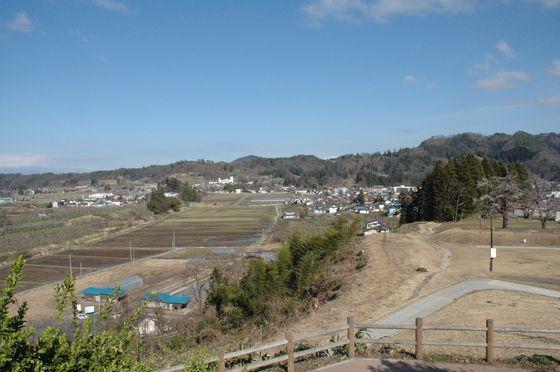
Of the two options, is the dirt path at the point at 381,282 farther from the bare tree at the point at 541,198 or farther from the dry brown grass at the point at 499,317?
the bare tree at the point at 541,198

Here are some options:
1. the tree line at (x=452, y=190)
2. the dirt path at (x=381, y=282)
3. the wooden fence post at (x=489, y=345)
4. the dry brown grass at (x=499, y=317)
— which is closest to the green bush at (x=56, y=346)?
the wooden fence post at (x=489, y=345)

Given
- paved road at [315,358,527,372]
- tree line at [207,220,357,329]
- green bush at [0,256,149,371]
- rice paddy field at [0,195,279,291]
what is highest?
green bush at [0,256,149,371]

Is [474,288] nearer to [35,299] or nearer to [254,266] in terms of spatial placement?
[254,266]

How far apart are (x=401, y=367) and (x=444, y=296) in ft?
25.1

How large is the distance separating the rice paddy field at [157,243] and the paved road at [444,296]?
23.3 meters

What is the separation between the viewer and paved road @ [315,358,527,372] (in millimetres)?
7826

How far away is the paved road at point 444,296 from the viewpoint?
12.3m

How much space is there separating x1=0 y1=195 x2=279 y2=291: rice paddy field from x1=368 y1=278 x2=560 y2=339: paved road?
76.4 feet

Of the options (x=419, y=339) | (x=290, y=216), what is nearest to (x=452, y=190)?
(x=419, y=339)

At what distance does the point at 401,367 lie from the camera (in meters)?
8.00

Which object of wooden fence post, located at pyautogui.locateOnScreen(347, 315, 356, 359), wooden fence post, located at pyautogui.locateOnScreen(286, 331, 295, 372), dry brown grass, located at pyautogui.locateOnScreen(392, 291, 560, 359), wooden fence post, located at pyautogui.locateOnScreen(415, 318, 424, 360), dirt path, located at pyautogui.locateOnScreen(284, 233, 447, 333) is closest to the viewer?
wooden fence post, located at pyautogui.locateOnScreen(286, 331, 295, 372)

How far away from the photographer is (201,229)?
70.1m

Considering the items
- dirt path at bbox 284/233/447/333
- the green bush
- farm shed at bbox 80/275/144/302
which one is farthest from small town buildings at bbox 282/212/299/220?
the green bush

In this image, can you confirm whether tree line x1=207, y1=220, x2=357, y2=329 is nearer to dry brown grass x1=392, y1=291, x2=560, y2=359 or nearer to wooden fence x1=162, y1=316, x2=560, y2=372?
dry brown grass x1=392, y1=291, x2=560, y2=359
